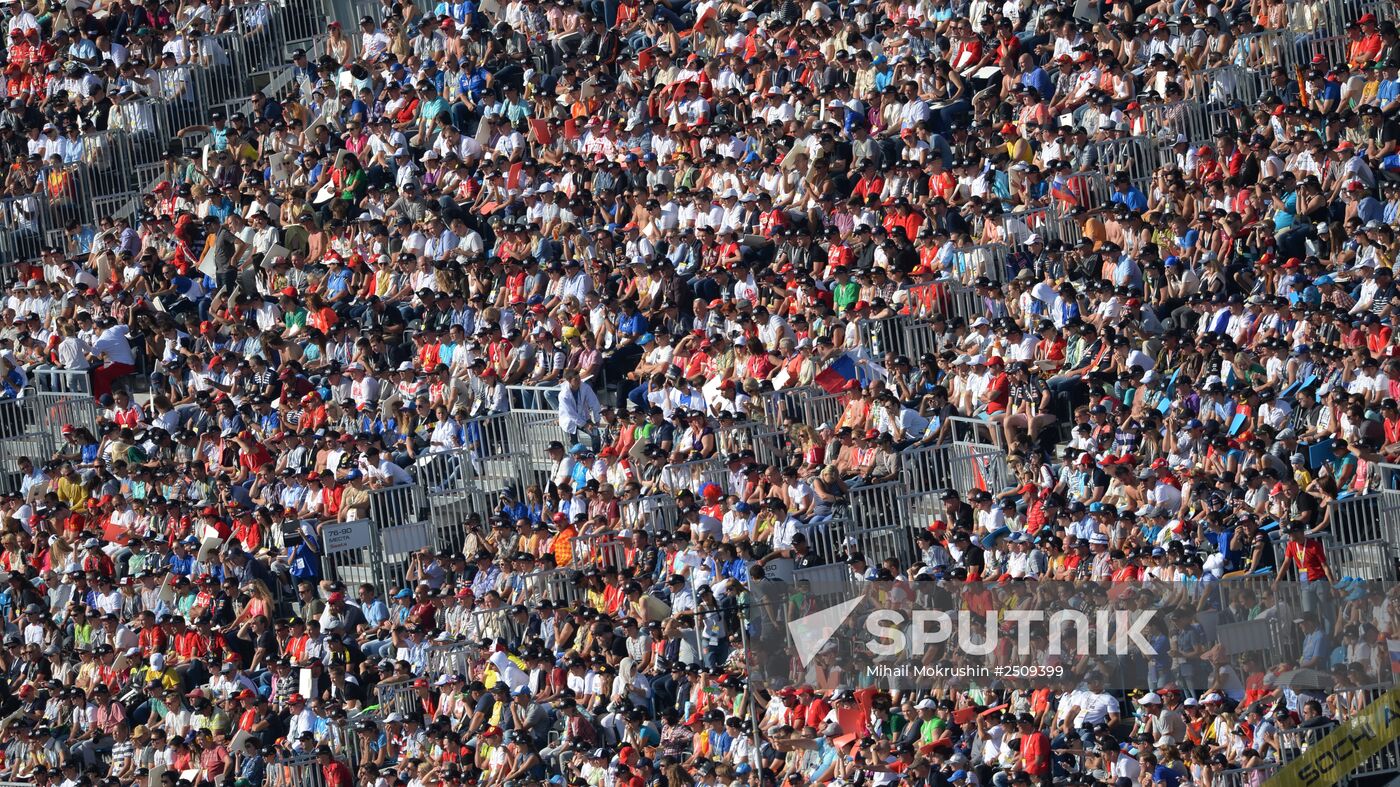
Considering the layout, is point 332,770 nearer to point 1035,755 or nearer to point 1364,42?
point 1035,755

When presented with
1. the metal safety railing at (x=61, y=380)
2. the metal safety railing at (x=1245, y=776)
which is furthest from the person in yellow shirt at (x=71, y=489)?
the metal safety railing at (x=1245, y=776)

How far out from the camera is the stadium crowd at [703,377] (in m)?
27.1

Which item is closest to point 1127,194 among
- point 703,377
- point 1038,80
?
point 1038,80

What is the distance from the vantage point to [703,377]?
109 ft

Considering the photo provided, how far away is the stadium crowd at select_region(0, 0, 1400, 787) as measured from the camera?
27.1 m

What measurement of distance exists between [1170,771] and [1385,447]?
419 cm

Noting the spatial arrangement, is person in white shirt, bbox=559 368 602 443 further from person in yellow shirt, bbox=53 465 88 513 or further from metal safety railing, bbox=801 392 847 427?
person in yellow shirt, bbox=53 465 88 513

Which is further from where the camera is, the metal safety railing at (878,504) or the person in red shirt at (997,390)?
the metal safety railing at (878,504)

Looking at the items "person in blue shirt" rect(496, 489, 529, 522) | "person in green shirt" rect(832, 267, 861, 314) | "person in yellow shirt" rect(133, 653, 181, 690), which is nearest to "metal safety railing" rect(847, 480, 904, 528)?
"person in green shirt" rect(832, 267, 861, 314)

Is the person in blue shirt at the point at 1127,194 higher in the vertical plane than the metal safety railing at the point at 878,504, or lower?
higher

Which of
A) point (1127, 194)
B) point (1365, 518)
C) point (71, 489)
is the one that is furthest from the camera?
point (71, 489)

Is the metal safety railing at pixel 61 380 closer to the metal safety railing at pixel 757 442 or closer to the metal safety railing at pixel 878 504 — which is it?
the metal safety railing at pixel 757 442

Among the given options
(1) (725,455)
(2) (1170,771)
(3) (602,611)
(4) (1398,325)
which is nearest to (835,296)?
(1) (725,455)

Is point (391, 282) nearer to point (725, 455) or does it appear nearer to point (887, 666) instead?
point (725, 455)
